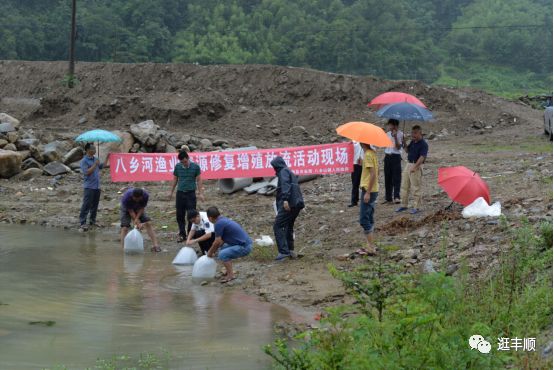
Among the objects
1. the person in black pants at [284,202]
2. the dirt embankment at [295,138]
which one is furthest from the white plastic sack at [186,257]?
the person in black pants at [284,202]

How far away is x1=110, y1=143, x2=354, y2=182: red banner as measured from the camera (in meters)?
17.5

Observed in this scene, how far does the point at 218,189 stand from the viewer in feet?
62.6

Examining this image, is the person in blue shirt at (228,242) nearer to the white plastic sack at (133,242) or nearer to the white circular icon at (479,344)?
the white plastic sack at (133,242)

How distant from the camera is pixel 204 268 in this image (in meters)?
11.8

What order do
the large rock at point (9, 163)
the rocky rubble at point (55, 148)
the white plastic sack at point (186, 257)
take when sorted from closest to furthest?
the white plastic sack at point (186, 257) < the large rock at point (9, 163) < the rocky rubble at point (55, 148)

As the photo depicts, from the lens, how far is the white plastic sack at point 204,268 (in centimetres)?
1181

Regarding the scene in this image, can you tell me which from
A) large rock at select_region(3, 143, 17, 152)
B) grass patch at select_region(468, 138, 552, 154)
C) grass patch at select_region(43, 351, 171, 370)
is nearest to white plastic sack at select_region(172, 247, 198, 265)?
grass patch at select_region(43, 351, 171, 370)

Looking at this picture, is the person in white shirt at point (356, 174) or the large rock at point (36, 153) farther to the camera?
the large rock at point (36, 153)

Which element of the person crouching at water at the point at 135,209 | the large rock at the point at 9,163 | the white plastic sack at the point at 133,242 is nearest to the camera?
the person crouching at water at the point at 135,209

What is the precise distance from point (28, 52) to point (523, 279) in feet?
162

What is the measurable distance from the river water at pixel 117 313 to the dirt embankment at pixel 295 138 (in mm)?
923

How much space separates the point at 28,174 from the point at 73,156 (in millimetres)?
1450

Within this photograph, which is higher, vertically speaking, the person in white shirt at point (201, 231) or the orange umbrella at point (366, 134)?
the orange umbrella at point (366, 134)

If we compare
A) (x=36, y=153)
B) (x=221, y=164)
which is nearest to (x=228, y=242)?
(x=221, y=164)
